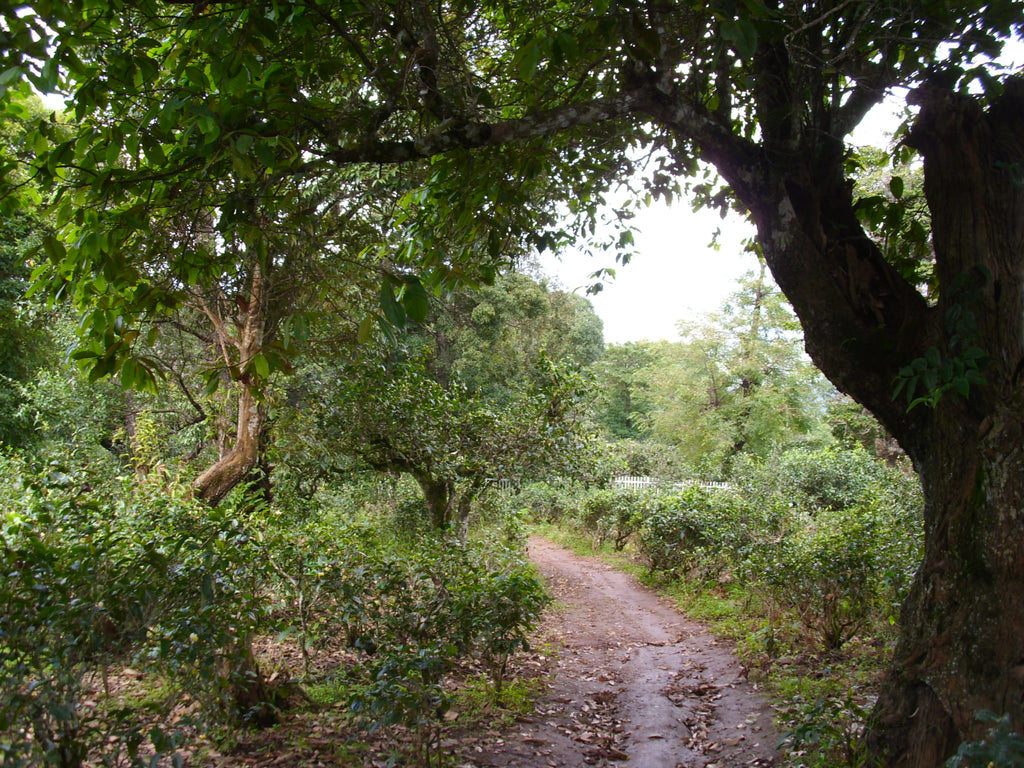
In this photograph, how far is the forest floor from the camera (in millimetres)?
3686

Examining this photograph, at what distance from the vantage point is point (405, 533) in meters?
9.23

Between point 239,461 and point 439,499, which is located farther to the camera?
point 439,499

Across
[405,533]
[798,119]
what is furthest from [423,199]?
[405,533]

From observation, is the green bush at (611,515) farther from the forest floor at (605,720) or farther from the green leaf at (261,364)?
the green leaf at (261,364)

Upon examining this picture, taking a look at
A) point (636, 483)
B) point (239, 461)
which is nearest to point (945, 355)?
point (239, 461)

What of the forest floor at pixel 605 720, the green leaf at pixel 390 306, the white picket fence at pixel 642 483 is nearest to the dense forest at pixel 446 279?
the green leaf at pixel 390 306

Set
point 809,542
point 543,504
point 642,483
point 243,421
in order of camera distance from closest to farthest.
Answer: point 809,542 → point 243,421 → point 543,504 → point 642,483

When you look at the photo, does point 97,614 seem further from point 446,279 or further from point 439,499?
point 439,499

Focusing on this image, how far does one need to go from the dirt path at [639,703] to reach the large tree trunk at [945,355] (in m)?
1.70

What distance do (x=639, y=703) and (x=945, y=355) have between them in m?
3.73

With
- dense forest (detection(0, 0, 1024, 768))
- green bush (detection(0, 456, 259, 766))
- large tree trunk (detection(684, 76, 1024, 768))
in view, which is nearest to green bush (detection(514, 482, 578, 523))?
dense forest (detection(0, 0, 1024, 768))

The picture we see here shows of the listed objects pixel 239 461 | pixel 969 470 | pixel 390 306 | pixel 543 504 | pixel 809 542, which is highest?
pixel 390 306

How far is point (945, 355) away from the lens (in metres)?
2.57

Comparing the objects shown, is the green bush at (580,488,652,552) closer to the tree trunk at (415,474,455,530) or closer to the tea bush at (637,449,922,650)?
the tea bush at (637,449,922,650)
